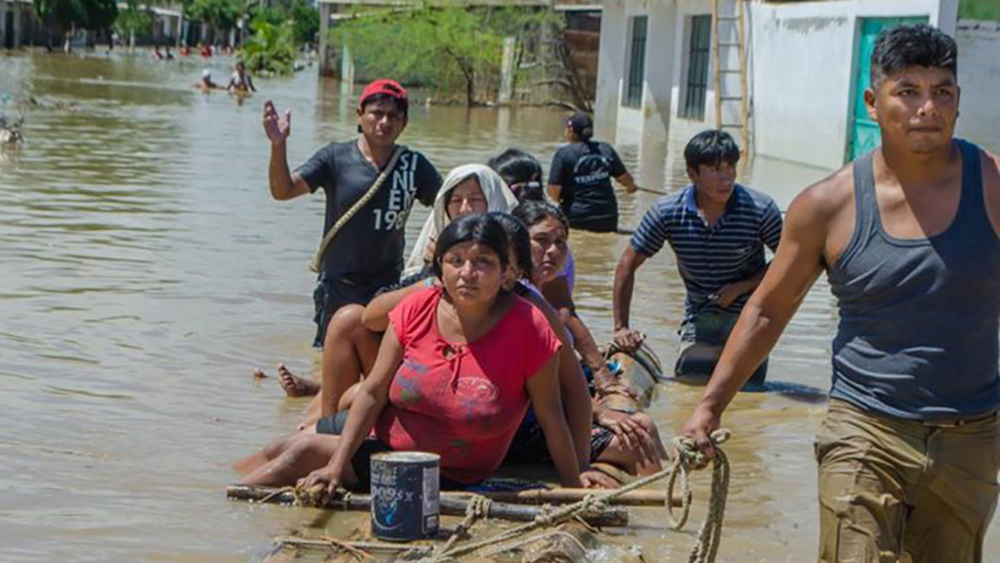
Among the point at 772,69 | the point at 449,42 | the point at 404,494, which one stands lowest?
the point at 404,494

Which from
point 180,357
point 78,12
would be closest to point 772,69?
point 180,357

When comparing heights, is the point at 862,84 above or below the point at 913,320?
above

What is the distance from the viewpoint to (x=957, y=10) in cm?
1831

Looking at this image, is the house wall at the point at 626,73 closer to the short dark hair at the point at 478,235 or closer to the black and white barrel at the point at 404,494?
the short dark hair at the point at 478,235

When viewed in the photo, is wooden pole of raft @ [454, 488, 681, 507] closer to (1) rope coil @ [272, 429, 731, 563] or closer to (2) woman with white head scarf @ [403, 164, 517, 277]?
(1) rope coil @ [272, 429, 731, 563]

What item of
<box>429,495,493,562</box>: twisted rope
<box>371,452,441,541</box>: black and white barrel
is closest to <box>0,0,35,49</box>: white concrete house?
<box>429,495,493,562</box>: twisted rope

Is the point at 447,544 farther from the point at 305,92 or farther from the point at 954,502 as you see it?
the point at 305,92

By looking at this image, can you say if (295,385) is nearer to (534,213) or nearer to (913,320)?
(534,213)

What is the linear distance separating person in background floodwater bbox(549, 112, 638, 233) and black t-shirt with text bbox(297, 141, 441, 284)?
5.46 m

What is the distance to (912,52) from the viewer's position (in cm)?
413

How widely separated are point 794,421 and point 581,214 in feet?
20.8

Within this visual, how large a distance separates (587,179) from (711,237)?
5.66m

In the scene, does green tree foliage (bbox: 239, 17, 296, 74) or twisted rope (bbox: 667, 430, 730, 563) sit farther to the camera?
green tree foliage (bbox: 239, 17, 296, 74)

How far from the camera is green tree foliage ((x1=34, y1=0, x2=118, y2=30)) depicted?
282 feet
